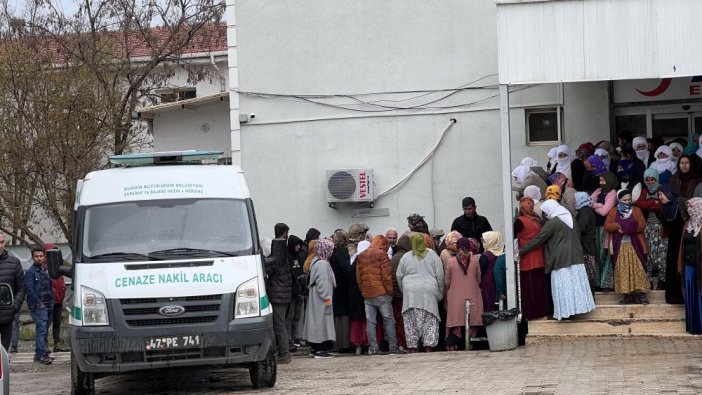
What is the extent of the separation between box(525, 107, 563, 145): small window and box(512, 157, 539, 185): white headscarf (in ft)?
3.01

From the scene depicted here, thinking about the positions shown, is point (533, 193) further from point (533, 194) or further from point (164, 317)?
point (164, 317)

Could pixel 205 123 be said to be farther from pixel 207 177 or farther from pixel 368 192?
pixel 207 177

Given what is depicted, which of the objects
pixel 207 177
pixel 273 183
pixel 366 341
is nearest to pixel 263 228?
pixel 273 183

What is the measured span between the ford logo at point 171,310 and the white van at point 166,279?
0.01m

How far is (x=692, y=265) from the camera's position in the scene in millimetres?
15797

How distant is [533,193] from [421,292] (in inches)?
85.6

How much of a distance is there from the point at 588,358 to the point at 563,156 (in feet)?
15.7

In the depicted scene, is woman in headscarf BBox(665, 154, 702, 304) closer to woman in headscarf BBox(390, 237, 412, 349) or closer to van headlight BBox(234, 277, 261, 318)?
woman in headscarf BBox(390, 237, 412, 349)

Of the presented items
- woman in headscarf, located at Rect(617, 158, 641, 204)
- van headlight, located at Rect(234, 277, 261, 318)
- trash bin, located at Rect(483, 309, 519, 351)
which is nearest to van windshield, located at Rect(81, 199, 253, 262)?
van headlight, located at Rect(234, 277, 261, 318)

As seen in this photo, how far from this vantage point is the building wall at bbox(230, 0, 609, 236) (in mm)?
20359

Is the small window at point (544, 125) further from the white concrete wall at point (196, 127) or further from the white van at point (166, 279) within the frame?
the white concrete wall at point (196, 127)

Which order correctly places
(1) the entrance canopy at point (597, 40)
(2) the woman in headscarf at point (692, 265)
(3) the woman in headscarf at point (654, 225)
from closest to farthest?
1. (2) the woman in headscarf at point (692, 265)
2. (1) the entrance canopy at point (597, 40)
3. (3) the woman in headscarf at point (654, 225)

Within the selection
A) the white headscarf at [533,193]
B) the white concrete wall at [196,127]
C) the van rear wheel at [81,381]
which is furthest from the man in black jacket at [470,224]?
the white concrete wall at [196,127]

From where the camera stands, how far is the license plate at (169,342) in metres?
12.5
